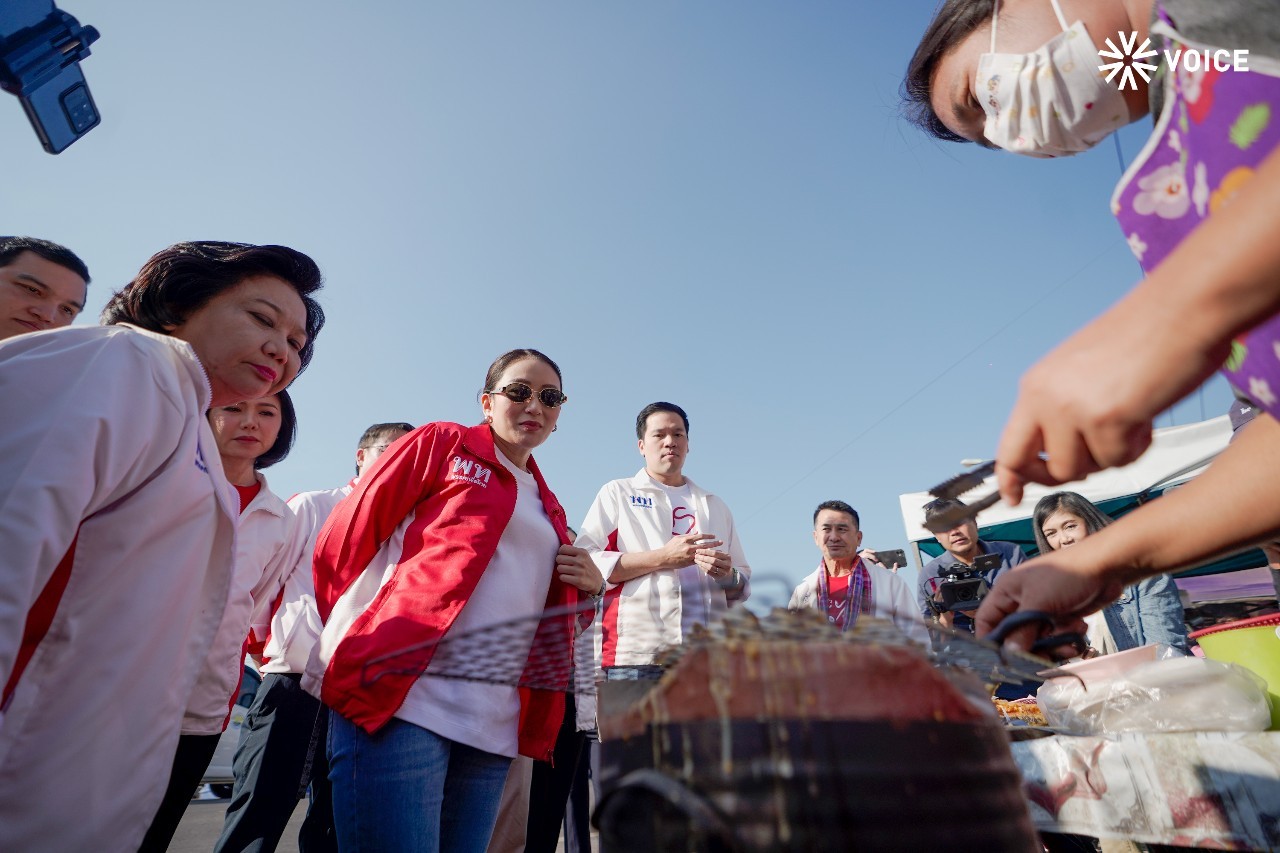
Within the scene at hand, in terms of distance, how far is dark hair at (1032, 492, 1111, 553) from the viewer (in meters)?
4.15

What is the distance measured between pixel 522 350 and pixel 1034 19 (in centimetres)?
227

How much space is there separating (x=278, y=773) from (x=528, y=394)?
6.73ft

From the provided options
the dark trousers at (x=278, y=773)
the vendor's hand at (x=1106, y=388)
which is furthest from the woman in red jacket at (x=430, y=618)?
the vendor's hand at (x=1106, y=388)

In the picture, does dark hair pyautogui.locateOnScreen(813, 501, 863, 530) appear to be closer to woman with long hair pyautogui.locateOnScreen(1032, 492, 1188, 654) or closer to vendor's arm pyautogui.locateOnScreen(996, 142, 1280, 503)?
woman with long hair pyautogui.locateOnScreen(1032, 492, 1188, 654)

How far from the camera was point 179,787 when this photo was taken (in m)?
2.11

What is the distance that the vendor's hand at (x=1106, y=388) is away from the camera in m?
0.73

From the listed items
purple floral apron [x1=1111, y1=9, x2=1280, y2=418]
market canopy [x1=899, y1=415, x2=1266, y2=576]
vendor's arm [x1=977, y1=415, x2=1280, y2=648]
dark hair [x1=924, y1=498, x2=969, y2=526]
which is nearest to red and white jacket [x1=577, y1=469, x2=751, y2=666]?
dark hair [x1=924, y1=498, x2=969, y2=526]

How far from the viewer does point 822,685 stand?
0.78 metres

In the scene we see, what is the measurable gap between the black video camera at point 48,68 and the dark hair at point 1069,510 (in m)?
6.22

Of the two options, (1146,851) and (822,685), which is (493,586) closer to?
(822,685)

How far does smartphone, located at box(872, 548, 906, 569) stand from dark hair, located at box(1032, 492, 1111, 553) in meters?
1.08

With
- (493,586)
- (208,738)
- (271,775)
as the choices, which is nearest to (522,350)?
(493,586)

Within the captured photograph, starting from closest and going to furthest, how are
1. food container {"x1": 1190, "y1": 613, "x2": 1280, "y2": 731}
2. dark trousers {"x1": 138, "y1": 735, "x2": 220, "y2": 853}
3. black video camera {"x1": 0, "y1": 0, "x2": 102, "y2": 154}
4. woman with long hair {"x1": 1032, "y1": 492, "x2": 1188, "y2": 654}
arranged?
food container {"x1": 1190, "y1": 613, "x2": 1280, "y2": 731}
dark trousers {"x1": 138, "y1": 735, "x2": 220, "y2": 853}
black video camera {"x1": 0, "y1": 0, "x2": 102, "y2": 154}
woman with long hair {"x1": 1032, "y1": 492, "x2": 1188, "y2": 654}

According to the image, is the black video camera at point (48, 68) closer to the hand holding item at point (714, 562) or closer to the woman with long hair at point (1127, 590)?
the hand holding item at point (714, 562)
